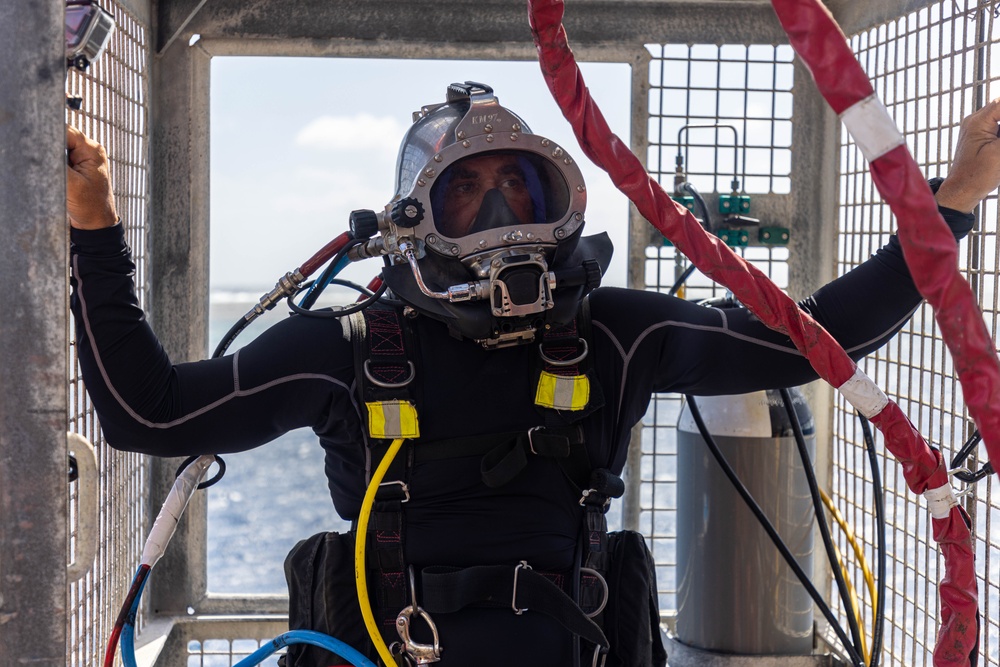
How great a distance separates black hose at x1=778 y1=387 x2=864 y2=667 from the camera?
1.86 metres

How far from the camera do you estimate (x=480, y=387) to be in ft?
5.27

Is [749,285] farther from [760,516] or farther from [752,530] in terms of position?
[752,530]

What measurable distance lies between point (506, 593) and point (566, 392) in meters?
0.32

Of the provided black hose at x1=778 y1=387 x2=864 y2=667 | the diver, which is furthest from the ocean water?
the diver

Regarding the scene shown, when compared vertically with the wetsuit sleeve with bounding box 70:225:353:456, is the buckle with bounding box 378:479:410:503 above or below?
below

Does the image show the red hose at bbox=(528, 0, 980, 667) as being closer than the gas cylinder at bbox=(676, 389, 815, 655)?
Yes

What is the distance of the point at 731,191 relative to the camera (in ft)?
7.70

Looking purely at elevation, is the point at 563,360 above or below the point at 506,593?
above

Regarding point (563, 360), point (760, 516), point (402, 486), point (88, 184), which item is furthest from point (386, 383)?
point (760, 516)

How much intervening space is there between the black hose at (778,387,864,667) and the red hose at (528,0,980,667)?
2.27 ft

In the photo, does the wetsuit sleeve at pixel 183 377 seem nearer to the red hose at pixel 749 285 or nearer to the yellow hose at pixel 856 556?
the red hose at pixel 749 285

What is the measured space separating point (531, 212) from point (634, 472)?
965 millimetres

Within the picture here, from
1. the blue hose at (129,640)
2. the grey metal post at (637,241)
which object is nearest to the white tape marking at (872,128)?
the blue hose at (129,640)

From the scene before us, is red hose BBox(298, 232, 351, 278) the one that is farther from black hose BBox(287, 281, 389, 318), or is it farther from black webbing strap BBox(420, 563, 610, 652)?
black webbing strap BBox(420, 563, 610, 652)
